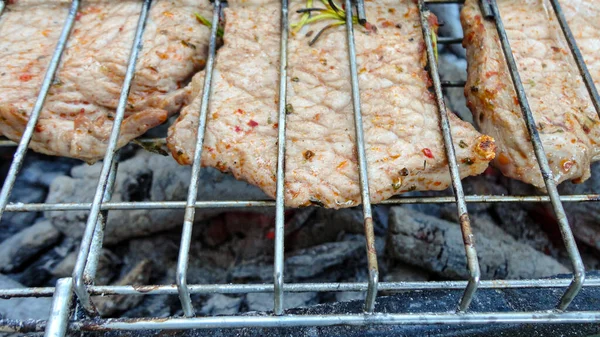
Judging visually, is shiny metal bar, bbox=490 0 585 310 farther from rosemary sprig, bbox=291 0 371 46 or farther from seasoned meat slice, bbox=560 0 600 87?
rosemary sprig, bbox=291 0 371 46

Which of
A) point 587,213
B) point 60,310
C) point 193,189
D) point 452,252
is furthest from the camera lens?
point 587,213

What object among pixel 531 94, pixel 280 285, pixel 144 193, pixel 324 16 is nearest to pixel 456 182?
pixel 531 94

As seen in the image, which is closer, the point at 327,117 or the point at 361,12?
the point at 327,117

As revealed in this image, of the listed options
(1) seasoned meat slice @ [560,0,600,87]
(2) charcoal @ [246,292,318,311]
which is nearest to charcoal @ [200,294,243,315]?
(2) charcoal @ [246,292,318,311]

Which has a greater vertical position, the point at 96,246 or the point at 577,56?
the point at 577,56

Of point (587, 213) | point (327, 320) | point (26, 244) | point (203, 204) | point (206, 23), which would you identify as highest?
point (206, 23)

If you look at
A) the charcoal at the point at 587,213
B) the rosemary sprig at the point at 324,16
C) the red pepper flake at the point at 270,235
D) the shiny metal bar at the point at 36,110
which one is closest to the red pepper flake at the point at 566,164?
the charcoal at the point at 587,213

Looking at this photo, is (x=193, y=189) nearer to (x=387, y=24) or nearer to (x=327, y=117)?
(x=327, y=117)
